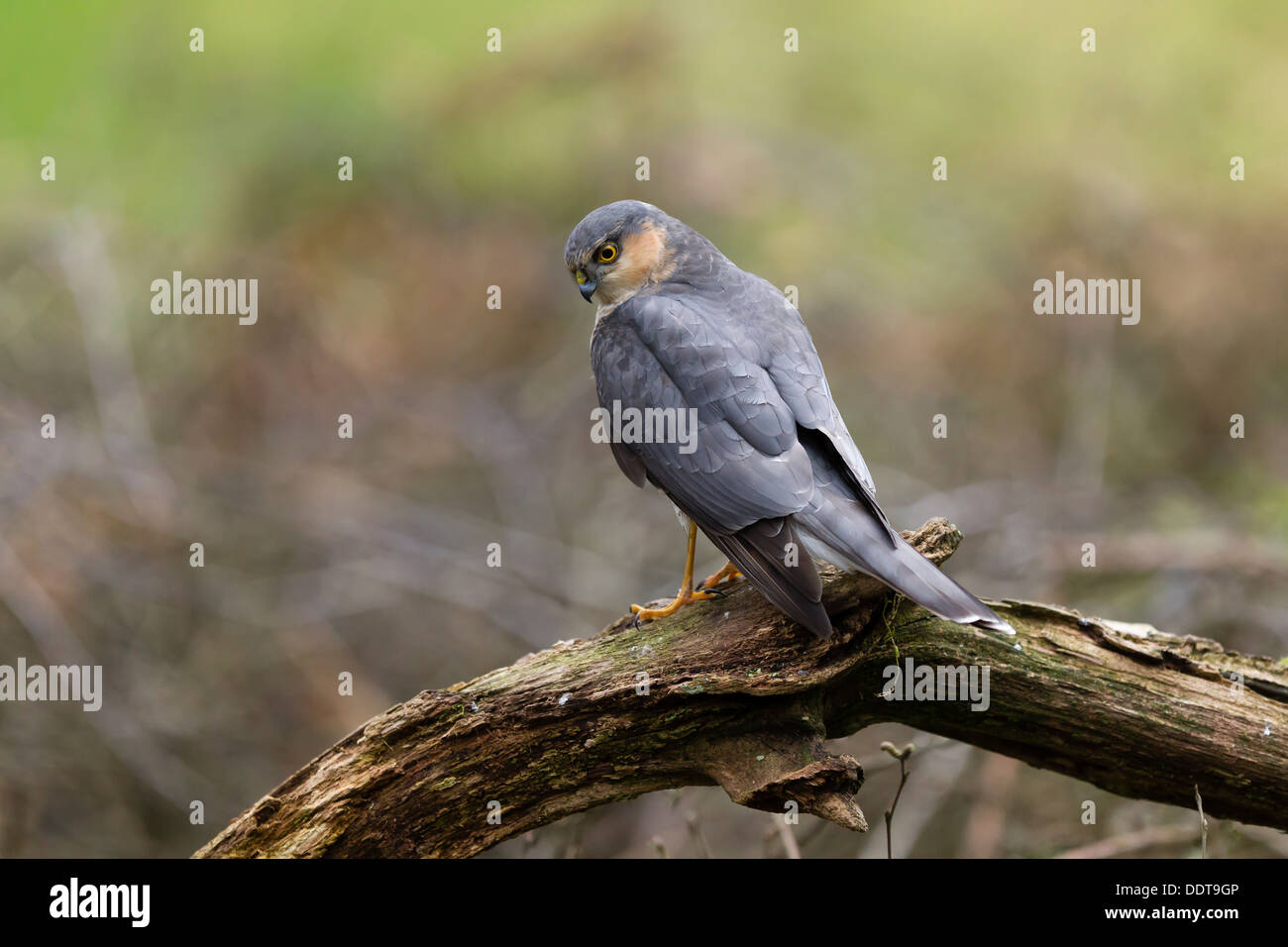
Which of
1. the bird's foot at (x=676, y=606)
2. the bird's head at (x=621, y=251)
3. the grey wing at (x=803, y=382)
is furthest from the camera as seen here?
the bird's head at (x=621, y=251)

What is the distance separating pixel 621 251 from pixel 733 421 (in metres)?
1.07

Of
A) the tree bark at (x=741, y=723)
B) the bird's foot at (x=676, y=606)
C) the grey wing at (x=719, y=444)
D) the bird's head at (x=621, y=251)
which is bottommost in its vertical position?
the tree bark at (x=741, y=723)

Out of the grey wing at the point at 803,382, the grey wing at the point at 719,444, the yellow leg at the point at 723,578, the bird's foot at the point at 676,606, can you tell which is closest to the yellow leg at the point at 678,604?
the bird's foot at the point at 676,606

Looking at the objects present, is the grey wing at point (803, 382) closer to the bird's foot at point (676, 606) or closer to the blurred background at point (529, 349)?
the bird's foot at point (676, 606)

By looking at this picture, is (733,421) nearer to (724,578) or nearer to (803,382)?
(803,382)

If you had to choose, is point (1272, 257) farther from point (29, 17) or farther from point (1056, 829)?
point (29, 17)

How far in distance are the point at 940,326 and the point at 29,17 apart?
860 centimetres

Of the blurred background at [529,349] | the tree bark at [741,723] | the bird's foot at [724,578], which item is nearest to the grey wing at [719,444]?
the tree bark at [741,723]

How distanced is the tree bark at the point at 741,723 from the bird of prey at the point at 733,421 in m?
0.21

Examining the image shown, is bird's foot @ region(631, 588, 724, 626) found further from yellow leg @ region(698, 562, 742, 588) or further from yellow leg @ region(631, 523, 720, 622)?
yellow leg @ region(698, 562, 742, 588)

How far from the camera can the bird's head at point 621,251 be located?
171 inches

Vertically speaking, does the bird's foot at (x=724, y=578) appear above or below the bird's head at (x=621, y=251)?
below

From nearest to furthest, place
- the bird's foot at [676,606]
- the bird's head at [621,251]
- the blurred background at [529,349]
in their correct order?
the bird's foot at [676,606] → the bird's head at [621,251] → the blurred background at [529,349]

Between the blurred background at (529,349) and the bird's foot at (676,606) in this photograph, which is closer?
the bird's foot at (676,606)
